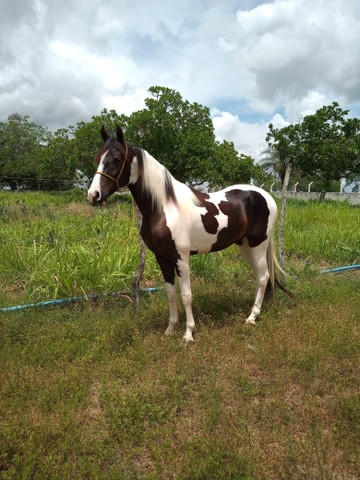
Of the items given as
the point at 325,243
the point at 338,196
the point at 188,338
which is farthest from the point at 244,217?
the point at 338,196

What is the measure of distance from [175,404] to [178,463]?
533 mm

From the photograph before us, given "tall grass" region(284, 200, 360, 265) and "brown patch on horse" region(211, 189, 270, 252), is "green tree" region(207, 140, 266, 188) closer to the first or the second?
"tall grass" region(284, 200, 360, 265)

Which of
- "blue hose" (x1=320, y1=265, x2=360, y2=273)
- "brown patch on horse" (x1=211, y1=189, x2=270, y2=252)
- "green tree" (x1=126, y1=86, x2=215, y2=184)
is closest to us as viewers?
"brown patch on horse" (x1=211, y1=189, x2=270, y2=252)

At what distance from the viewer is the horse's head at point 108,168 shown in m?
3.16

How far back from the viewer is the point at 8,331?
3752mm

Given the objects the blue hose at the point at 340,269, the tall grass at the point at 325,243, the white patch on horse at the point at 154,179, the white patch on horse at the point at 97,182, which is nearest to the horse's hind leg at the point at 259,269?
the white patch on horse at the point at 154,179

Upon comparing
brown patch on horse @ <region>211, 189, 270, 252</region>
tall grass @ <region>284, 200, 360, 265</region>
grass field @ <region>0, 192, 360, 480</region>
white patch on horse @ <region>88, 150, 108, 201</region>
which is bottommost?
grass field @ <region>0, 192, 360, 480</region>

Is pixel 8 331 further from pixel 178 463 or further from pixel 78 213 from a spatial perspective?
pixel 78 213

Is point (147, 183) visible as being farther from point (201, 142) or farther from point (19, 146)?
point (19, 146)

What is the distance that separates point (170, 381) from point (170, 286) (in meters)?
1.07

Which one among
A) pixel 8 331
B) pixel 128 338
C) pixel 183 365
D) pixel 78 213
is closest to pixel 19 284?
pixel 8 331

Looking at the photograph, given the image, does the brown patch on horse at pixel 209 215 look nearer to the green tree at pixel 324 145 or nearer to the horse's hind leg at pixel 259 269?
the horse's hind leg at pixel 259 269

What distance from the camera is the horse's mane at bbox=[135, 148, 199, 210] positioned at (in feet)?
11.0

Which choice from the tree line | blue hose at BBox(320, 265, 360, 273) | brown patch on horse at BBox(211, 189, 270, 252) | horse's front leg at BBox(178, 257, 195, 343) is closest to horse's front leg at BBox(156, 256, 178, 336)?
horse's front leg at BBox(178, 257, 195, 343)
